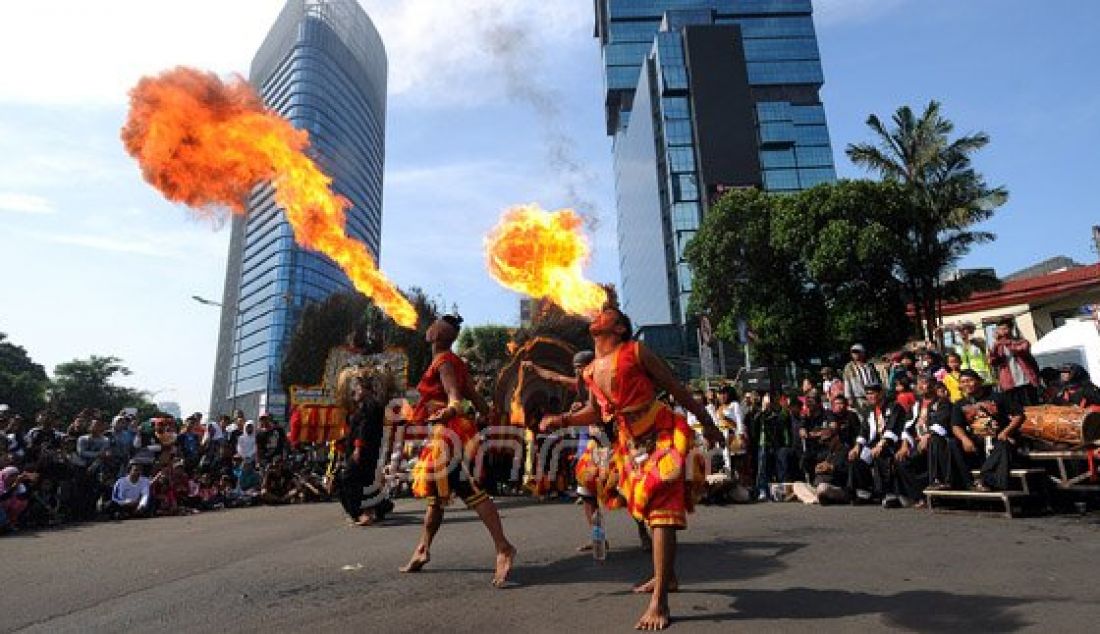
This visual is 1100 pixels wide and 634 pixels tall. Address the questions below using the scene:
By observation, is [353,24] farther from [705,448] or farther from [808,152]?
[705,448]

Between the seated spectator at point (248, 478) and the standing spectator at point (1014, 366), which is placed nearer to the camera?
the standing spectator at point (1014, 366)

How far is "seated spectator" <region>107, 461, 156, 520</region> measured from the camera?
1163 centimetres

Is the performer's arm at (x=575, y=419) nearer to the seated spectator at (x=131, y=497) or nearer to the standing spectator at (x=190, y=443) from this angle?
the seated spectator at (x=131, y=497)

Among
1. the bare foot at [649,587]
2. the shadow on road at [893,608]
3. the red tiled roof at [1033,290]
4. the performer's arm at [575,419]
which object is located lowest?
the shadow on road at [893,608]

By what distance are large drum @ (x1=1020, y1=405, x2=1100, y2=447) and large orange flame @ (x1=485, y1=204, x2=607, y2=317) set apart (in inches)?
338

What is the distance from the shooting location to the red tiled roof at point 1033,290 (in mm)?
30484

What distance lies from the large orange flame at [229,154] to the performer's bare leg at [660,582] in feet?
30.1

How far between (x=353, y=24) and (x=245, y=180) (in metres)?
49.9

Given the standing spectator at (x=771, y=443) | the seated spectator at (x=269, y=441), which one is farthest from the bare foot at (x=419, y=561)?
the seated spectator at (x=269, y=441)

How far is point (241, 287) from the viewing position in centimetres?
8544

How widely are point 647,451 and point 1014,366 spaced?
8.32 m

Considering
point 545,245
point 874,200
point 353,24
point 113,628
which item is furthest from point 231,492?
point 353,24

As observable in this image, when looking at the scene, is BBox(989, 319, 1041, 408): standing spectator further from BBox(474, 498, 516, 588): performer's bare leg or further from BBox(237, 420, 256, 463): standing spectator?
BBox(237, 420, 256, 463): standing spectator

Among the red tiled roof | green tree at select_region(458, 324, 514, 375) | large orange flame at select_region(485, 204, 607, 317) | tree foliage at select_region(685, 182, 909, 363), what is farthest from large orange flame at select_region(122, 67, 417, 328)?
green tree at select_region(458, 324, 514, 375)
